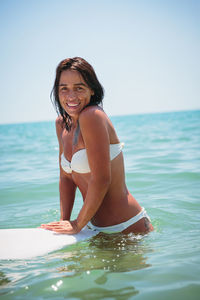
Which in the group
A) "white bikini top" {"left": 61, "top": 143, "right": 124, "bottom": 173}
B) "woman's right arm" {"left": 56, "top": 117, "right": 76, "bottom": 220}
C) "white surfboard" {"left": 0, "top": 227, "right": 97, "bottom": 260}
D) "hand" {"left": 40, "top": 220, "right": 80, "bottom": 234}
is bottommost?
"white surfboard" {"left": 0, "top": 227, "right": 97, "bottom": 260}

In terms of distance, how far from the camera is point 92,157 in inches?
97.8

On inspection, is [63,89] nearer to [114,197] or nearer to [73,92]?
[73,92]

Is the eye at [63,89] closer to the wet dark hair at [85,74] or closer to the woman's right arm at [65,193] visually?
the wet dark hair at [85,74]

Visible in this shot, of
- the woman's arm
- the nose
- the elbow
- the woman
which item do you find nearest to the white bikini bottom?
the woman

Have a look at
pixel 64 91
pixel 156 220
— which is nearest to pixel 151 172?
pixel 156 220

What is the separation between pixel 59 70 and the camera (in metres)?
2.73

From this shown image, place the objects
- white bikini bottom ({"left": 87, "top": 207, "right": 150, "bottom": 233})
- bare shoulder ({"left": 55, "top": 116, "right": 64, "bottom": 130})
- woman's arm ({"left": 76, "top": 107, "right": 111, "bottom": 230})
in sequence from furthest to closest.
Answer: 1. bare shoulder ({"left": 55, "top": 116, "right": 64, "bottom": 130})
2. white bikini bottom ({"left": 87, "top": 207, "right": 150, "bottom": 233})
3. woman's arm ({"left": 76, "top": 107, "right": 111, "bottom": 230})

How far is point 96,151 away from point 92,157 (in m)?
0.06

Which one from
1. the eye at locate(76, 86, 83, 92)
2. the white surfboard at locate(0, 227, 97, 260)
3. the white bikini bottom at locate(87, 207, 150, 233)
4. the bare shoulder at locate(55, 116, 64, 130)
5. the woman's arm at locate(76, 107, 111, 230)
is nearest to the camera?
the woman's arm at locate(76, 107, 111, 230)

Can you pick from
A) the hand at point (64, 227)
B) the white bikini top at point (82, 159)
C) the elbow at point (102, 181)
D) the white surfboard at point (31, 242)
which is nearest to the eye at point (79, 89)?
the white bikini top at point (82, 159)

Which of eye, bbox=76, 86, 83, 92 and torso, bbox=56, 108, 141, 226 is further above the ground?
eye, bbox=76, 86, 83, 92

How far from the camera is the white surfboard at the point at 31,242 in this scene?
2.56 meters

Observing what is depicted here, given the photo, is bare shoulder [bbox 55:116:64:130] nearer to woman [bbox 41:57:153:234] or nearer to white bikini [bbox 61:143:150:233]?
woman [bbox 41:57:153:234]

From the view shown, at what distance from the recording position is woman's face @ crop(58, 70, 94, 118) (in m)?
2.65
